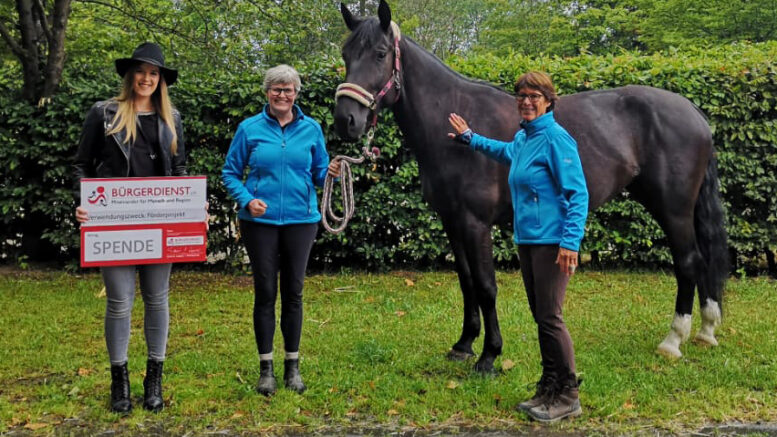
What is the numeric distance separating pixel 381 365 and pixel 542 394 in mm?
1255

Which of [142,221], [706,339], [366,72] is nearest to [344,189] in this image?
[366,72]

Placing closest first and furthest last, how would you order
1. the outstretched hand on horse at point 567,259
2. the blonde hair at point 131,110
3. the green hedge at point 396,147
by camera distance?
1. the outstretched hand on horse at point 567,259
2. the blonde hair at point 131,110
3. the green hedge at point 396,147

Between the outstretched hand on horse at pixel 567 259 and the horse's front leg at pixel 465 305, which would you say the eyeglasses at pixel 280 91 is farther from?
the outstretched hand on horse at pixel 567 259

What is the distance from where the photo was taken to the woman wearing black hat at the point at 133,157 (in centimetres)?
316

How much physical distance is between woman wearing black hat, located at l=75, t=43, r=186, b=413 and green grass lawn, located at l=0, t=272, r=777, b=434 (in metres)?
0.29

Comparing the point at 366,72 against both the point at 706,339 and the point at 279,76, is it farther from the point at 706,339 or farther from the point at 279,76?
the point at 706,339

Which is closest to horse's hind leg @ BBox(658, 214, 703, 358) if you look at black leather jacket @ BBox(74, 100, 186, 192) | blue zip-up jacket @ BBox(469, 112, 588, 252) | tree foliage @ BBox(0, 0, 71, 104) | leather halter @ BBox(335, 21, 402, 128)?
blue zip-up jacket @ BBox(469, 112, 588, 252)

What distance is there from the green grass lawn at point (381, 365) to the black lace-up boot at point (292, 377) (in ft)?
0.35

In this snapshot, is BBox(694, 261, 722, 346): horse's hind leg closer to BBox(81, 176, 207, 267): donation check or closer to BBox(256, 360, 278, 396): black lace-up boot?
BBox(256, 360, 278, 396): black lace-up boot

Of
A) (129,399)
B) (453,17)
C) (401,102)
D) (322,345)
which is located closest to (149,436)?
(129,399)

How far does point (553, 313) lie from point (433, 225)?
419cm

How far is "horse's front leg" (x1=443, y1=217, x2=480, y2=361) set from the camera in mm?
4016

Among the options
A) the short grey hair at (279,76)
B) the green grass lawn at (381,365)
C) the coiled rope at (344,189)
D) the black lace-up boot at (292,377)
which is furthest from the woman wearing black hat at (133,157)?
the coiled rope at (344,189)

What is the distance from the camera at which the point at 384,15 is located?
3592mm
